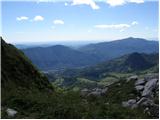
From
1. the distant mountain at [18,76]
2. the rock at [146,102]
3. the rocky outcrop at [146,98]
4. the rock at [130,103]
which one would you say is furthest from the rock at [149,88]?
the distant mountain at [18,76]

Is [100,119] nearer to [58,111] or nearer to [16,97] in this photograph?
[58,111]

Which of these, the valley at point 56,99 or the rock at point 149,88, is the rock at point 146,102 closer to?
the valley at point 56,99

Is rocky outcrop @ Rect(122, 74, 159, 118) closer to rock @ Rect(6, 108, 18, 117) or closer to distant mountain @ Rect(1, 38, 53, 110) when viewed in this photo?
distant mountain @ Rect(1, 38, 53, 110)

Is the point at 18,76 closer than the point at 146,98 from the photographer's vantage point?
No

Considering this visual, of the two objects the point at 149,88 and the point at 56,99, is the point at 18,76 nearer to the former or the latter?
the point at 56,99

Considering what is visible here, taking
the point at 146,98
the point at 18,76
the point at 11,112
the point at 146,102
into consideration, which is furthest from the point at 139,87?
the point at 11,112

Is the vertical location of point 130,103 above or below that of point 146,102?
below

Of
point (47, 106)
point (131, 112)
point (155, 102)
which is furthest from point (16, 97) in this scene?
point (155, 102)

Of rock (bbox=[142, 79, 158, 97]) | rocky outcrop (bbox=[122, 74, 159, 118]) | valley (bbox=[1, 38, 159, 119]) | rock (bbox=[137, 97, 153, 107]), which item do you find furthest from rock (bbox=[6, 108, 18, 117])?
rock (bbox=[142, 79, 158, 97])

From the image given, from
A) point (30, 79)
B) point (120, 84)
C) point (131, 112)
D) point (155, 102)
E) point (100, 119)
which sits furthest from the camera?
point (120, 84)
